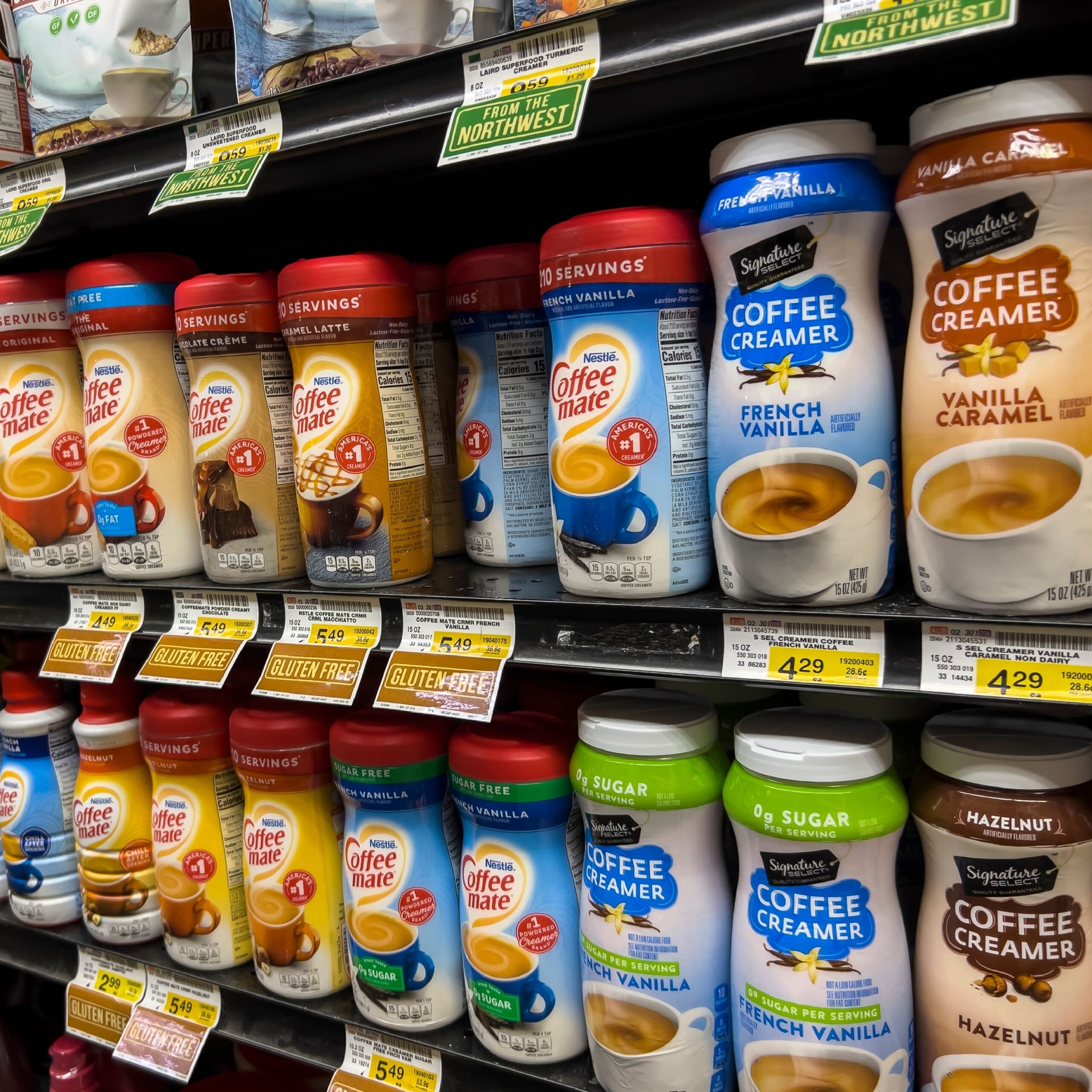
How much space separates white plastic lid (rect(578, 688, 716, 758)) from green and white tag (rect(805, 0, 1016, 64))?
1.79ft

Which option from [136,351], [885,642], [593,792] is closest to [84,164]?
[136,351]

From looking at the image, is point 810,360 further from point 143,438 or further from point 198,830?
point 198,830

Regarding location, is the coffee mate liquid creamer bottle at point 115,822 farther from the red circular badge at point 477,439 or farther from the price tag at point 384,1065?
the red circular badge at point 477,439

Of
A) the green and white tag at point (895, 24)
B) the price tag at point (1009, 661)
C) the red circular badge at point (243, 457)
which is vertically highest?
the green and white tag at point (895, 24)

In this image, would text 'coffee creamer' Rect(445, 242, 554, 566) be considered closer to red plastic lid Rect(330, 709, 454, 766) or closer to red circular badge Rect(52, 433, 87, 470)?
red plastic lid Rect(330, 709, 454, 766)

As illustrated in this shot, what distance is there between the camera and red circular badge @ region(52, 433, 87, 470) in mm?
1167

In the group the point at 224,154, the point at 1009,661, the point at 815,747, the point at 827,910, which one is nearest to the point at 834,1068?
the point at 827,910

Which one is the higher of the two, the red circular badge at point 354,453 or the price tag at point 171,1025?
the red circular badge at point 354,453

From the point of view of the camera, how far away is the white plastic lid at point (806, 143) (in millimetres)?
724

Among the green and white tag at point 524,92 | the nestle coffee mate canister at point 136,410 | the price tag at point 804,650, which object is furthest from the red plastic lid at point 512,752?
the green and white tag at point 524,92

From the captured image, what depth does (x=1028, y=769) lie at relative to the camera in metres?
0.71

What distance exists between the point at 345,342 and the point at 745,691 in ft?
1.85

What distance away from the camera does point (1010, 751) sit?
726 mm
